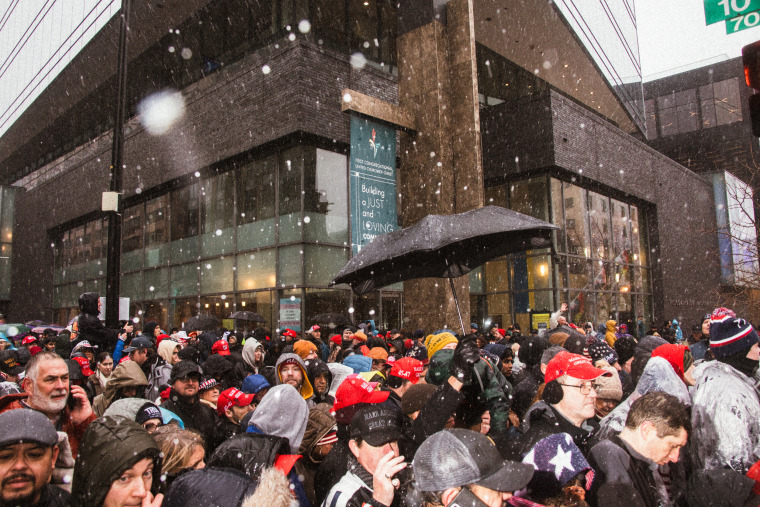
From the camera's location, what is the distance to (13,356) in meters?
7.11

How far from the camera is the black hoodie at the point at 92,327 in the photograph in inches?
298

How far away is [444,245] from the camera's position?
5.05 metres

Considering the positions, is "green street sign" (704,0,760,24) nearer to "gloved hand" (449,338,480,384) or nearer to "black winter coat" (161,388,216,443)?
"gloved hand" (449,338,480,384)

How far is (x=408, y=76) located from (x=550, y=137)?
26.9 ft

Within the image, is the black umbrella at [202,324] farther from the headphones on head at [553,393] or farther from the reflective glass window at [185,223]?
the headphones on head at [553,393]

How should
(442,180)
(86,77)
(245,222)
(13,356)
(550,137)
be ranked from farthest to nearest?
(86,77) → (550,137) → (245,222) → (442,180) → (13,356)

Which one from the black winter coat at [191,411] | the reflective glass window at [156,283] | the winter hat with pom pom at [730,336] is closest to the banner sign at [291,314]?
the reflective glass window at [156,283]

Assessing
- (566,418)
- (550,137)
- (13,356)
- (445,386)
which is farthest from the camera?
(550,137)

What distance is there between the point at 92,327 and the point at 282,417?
5547mm

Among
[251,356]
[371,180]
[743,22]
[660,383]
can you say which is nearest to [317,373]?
[251,356]

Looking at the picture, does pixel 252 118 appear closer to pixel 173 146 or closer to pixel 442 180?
pixel 173 146

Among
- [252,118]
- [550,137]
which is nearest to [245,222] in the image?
[252,118]

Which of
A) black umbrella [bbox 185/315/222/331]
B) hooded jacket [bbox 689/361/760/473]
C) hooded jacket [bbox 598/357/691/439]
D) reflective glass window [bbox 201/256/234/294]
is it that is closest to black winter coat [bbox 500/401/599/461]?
hooded jacket [bbox 598/357/691/439]

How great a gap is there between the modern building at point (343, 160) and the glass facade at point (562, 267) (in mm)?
84
